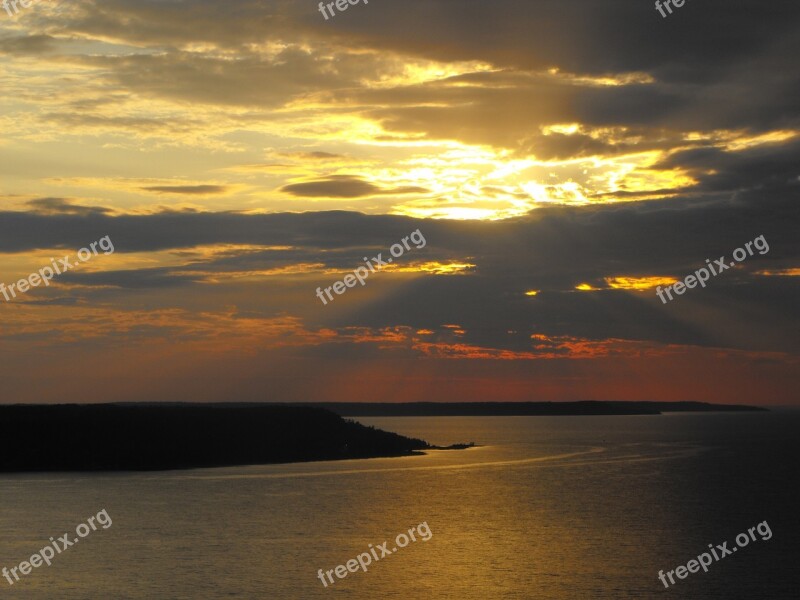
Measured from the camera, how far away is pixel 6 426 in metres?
128

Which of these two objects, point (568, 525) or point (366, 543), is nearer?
point (366, 543)

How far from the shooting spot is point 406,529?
243 feet

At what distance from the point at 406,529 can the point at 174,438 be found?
69936 mm

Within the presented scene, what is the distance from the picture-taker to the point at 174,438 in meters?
137

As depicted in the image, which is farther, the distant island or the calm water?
the distant island

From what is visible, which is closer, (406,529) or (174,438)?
(406,529)

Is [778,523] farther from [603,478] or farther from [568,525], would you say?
[603,478]

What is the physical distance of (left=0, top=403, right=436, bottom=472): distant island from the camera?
126688mm

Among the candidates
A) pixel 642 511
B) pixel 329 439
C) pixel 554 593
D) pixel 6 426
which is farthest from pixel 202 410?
pixel 554 593

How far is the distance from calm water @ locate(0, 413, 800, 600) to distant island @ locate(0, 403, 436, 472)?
37.9ft

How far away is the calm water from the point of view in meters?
53.7

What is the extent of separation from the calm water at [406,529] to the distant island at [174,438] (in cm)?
1154

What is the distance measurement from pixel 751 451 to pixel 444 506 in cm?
10793

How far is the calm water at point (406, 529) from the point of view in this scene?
5369cm
